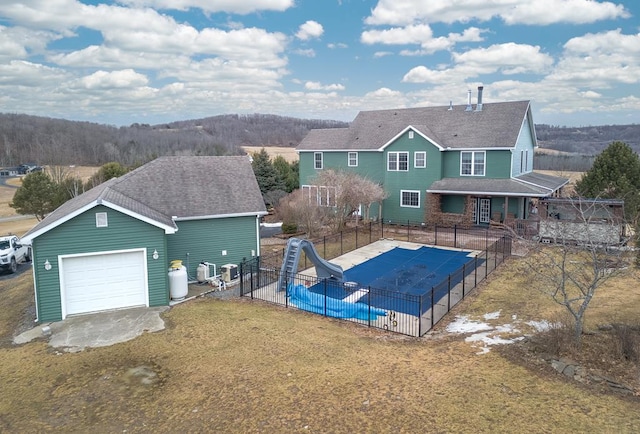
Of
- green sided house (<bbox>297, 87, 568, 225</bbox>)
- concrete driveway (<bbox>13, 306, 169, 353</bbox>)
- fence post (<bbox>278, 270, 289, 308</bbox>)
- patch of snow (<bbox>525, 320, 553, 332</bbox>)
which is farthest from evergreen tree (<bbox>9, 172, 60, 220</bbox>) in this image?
patch of snow (<bbox>525, 320, 553, 332</bbox>)

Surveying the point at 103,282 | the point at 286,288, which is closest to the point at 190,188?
the point at 103,282

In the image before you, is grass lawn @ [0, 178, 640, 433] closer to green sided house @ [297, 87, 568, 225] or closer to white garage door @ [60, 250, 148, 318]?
white garage door @ [60, 250, 148, 318]

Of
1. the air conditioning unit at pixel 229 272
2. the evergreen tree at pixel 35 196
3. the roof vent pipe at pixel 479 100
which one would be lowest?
the air conditioning unit at pixel 229 272

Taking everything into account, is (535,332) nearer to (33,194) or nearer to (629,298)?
(629,298)

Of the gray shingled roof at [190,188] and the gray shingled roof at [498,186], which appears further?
the gray shingled roof at [498,186]

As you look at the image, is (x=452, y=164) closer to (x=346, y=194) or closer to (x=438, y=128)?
(x=438, y=128)

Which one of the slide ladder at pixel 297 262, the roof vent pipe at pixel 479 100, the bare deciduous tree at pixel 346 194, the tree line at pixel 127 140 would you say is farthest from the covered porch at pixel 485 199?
the tree line at pixel 127 140

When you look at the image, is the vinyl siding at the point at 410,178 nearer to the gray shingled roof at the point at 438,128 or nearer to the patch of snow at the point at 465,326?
the gray shingled roof at the point at 438,128
